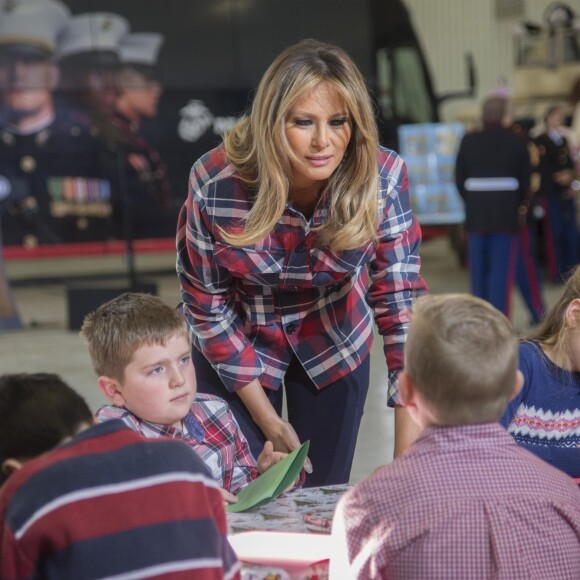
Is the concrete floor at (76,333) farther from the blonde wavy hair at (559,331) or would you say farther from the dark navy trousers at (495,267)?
the blonde wavy hair at (559,331)

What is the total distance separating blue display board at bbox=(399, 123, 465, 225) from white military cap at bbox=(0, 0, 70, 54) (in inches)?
145

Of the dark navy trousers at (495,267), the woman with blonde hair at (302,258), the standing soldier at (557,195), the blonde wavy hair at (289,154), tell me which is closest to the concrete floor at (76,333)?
the standing soldier at (557,195)

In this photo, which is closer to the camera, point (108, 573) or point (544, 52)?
point (108, 573)

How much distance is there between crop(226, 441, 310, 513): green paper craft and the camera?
1.84m

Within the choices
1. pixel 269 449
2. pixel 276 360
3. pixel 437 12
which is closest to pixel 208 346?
pixel 276 360

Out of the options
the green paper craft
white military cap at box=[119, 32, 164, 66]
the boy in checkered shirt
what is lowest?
the green paper craft

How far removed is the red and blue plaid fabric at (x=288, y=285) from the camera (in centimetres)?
227

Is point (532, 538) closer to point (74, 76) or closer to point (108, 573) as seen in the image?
point (108, 573)

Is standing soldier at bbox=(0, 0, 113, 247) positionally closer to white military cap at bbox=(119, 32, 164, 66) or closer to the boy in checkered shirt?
white military cap at bbox=(119, 32, 164, 66)

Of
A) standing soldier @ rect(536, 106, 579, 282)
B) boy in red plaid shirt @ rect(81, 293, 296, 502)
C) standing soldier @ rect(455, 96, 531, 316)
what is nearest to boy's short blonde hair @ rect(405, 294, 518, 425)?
boy in red plaid shirt @ rect(81, 293, 296, 502)

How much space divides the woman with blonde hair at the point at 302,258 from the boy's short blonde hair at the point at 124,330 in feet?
0.85

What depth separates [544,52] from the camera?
13.9m

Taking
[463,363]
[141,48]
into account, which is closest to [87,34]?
[141,48]

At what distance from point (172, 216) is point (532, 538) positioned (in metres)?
8.83
